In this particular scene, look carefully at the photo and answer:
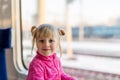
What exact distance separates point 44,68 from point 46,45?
10 cm

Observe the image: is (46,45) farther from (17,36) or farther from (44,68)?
(17,36)

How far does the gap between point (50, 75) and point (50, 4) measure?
29.7 inches

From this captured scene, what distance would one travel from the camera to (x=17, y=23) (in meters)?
1.65

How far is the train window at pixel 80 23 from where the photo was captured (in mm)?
1473

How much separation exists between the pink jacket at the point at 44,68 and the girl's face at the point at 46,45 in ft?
0.08

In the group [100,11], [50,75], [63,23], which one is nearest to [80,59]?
[63,23]

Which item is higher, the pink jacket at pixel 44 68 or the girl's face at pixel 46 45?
the girl's face at pixel 46 45

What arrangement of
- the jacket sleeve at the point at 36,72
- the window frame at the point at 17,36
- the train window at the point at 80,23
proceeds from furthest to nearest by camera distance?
the window frame at the point at 17,36 < the train window at the point at 80,23 < the jacket sleeve at the point at 36,72

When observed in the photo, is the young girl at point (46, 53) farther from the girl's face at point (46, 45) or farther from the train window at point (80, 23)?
the train window at point (80, 23)

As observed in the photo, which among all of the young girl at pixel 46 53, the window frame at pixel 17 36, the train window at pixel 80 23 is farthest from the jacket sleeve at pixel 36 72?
the window frame at pixel 17 36

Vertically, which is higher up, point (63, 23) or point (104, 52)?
point (63, 23)

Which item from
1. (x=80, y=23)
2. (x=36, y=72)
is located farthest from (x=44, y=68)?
(x=80, y=23)

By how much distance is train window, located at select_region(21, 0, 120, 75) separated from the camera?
1473 millimetres

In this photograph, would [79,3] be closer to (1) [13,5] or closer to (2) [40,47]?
(1) [13,5]
